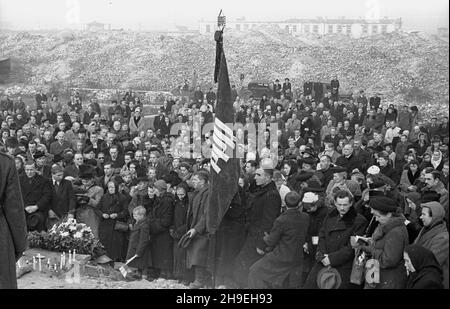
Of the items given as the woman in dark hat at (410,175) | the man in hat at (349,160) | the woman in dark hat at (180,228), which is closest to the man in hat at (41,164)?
the woman in dark hat at (180,228)

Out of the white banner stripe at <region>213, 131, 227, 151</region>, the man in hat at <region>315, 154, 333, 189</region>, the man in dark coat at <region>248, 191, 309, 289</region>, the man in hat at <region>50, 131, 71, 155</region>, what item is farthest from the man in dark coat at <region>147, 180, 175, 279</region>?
the man in hat at <region>50, 131, 71, 155</region>

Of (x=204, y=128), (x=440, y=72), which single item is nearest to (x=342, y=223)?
(x=204, y=128)

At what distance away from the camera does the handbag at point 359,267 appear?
553cm

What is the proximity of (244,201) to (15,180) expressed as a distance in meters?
2.69

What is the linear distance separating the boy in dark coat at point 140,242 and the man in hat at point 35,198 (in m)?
Answer: 1.15

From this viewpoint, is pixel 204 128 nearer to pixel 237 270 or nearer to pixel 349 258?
pixel 237 270

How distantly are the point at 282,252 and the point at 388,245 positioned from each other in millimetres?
1145

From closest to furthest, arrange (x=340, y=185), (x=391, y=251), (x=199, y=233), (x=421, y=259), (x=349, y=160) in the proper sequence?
(x=421, y=259)
(x=391, y=251)
(x=199, y=233)
(x=340, y=185)
(x=349, y=160)

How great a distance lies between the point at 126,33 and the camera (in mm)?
30156

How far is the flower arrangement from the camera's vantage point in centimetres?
696

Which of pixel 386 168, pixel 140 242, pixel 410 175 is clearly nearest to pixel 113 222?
pixel 140 242

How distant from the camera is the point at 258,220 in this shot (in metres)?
6.70

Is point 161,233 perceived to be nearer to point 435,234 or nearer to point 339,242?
point 339,242

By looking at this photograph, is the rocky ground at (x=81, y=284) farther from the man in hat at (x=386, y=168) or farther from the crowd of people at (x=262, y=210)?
the man in hat at (x=386, y=168)
